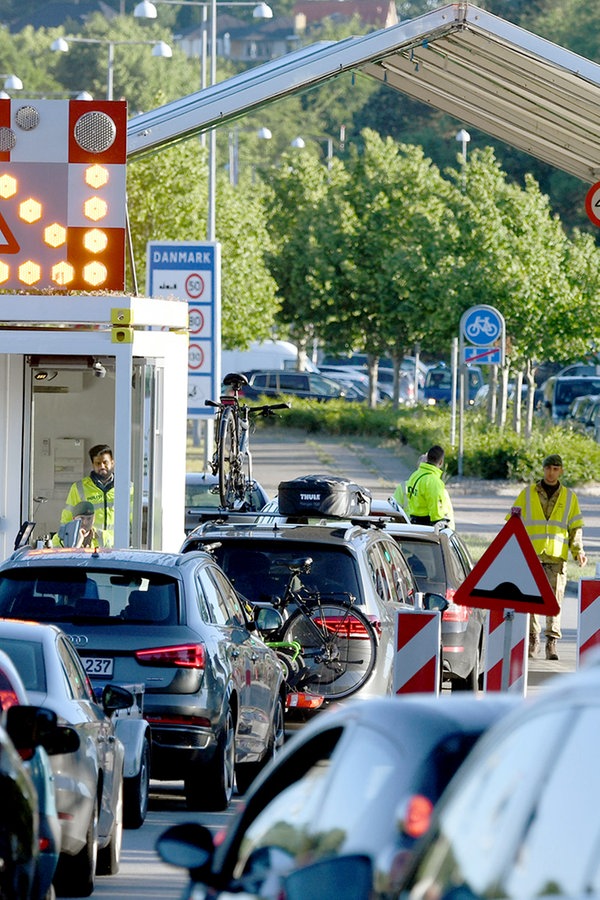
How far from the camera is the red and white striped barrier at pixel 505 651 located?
35.8ft

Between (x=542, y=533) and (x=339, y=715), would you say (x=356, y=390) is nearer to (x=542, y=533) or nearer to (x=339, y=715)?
(x=542, y=533)

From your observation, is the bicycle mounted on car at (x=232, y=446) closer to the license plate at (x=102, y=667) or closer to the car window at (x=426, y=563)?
the car window at (x=426, y=563)

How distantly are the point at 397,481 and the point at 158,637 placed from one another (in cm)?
2923

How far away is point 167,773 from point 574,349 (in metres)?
35.0

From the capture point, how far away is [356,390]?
69625 millimetres

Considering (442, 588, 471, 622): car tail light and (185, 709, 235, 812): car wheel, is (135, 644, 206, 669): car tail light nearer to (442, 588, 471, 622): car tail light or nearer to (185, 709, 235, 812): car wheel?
(185, 709, 235, 812): car wheel

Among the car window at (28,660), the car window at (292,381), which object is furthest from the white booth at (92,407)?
the car window at (292,381)

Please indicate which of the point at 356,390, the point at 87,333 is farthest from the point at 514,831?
the point at 356,390

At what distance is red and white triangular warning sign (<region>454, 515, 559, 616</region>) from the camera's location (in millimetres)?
10766

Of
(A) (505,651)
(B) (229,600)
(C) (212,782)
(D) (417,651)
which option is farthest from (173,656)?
(A) (505,651)

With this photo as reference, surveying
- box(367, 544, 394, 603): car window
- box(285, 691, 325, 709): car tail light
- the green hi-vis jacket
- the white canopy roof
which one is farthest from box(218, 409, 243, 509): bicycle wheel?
box(285, 691, 325, 709): car tail light

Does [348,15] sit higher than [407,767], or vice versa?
[348,15]

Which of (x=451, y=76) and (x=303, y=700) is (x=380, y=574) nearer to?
(x=303, y=700)

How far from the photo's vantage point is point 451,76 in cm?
1797
